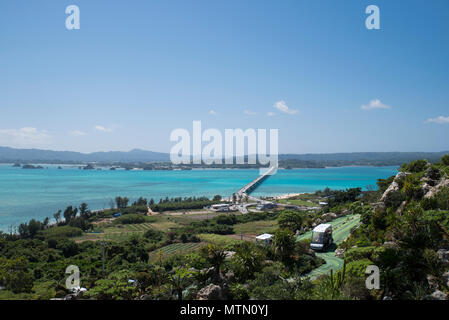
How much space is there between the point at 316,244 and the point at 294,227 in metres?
11.1

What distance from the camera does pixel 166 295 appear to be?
34.2 ft

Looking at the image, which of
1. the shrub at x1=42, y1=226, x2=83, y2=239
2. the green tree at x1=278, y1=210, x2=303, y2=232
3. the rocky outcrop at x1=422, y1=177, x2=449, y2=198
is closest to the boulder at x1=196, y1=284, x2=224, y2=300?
the rocky outcrop at x1=422, y1=177, x2=449, y2=198

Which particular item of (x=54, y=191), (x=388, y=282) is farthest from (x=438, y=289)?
(x=54, y=191)

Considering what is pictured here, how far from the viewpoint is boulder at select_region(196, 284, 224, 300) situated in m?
9.52

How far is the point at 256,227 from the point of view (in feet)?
176

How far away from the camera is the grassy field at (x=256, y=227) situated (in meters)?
49.7

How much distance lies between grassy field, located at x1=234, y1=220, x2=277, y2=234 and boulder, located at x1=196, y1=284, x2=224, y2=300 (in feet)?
129

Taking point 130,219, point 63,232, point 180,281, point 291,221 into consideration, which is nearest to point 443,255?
point 180,281

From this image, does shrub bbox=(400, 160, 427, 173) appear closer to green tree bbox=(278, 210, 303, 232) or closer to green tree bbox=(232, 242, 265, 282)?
green tree bbox=(278, 210, 303, 232)

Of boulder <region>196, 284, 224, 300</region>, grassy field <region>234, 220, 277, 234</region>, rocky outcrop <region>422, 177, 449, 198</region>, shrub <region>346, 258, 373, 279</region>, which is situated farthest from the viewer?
grassy field <region>234, 220, 277, 234</region>

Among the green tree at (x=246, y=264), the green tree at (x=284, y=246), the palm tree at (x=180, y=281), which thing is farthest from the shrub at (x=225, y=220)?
the palm tree at (x=180, y=281)

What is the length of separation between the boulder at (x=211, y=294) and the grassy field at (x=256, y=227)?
39202 mm

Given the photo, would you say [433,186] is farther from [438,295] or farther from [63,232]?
[63,232]

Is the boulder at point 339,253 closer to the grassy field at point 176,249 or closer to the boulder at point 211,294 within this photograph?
the boulder at point 211,294
